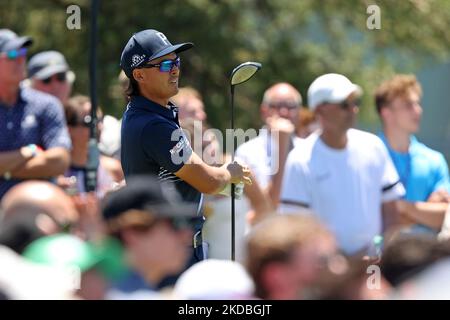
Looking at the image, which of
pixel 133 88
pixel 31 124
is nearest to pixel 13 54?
pixel 31 124

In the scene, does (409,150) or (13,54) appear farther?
(409,150)

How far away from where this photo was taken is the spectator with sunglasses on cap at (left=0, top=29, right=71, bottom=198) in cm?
687

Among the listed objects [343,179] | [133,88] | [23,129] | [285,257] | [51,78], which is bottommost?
[285,257]

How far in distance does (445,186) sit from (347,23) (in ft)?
23.6

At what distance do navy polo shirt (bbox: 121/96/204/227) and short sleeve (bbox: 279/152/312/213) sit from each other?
43.0 inches

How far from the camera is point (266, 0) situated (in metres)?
14.7

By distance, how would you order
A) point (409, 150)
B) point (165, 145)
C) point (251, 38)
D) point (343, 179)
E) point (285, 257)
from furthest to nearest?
point (251, 38)
point (409, 150)
point (343, 179)
point (165, 145)
point (285, 257)

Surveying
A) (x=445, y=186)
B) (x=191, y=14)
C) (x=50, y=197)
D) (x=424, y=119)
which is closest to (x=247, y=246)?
(x=50, y=197)

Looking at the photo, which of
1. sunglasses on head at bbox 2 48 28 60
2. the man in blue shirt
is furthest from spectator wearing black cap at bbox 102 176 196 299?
the man in blue shirt

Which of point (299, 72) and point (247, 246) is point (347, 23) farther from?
point (247, 246)

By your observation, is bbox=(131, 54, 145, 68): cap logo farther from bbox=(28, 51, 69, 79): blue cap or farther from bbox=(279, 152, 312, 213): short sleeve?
bbox=(28, 51, 69, 79): blue cap

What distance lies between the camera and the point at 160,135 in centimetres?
557

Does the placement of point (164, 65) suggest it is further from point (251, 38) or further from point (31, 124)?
point (251, 38)

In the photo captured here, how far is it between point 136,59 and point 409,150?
2.56 meters
